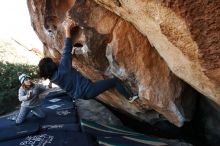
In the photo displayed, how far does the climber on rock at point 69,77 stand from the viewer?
6422mm

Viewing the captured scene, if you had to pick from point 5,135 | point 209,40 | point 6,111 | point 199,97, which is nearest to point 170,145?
point 199,97

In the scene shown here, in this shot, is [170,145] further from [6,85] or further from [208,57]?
[6,85]

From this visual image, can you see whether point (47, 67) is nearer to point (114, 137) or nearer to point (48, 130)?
point (48, 130)

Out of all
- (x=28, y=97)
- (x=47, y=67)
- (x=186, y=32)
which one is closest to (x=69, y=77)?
(x=47, y=67)

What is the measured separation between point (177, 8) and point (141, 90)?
2947 mm

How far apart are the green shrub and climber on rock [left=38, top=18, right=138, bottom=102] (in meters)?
6.01

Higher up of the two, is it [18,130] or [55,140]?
[18,130]

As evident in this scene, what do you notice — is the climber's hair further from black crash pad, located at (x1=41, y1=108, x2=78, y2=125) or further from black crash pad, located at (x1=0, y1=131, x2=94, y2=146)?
black crash pad, located at (x1=41, y1=108, x2=78, y2=125)

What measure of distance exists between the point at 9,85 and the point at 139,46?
7407mm

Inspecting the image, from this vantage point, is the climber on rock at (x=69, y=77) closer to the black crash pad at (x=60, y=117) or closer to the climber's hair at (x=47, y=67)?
the climber's hair at (x=47, y=67)

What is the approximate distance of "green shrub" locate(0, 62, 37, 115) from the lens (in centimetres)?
1214

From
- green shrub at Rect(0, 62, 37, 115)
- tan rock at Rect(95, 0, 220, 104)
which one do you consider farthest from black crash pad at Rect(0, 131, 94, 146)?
green shrub at Rect(0, 62, 37, 115)

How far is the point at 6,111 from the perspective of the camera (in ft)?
39.7

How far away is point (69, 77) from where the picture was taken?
258 inches
